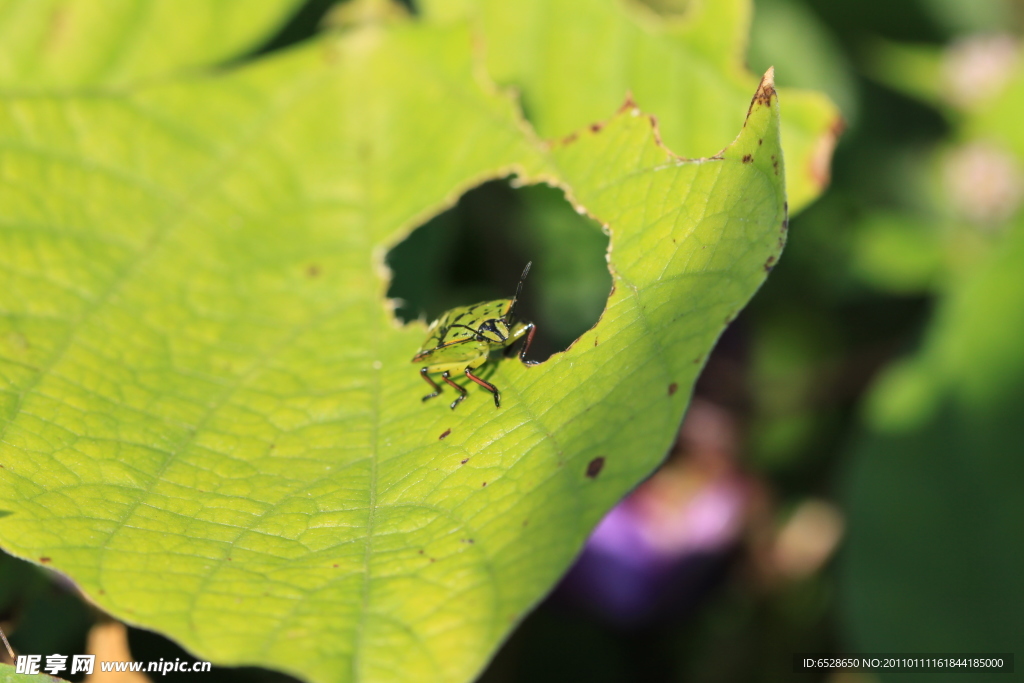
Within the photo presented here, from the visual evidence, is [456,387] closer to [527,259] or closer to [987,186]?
[527,259]

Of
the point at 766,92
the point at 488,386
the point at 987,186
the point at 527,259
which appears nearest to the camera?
the point at 766,92

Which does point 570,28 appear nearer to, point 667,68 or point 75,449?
point 667,68

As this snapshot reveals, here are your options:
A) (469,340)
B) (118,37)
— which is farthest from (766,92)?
(118,37)

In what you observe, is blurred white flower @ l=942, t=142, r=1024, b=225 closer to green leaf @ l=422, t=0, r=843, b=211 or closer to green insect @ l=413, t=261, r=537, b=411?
green leaf @ l=422, t=0, r=843, b=211

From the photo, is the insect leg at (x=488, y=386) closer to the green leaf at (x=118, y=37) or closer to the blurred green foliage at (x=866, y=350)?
the blurred green foliage at (x=866, y=350)

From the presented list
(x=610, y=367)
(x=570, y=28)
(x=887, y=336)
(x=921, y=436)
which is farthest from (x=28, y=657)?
(x=887, y=336)

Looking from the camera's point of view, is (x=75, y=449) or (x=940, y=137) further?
(x=940, y=137)

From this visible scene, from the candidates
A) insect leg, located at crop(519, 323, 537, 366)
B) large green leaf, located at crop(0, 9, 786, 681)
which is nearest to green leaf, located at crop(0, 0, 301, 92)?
large green leaf, located at crop(0, 9, 786, 681)
